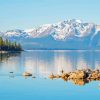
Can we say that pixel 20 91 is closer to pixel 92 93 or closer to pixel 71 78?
pixel 92 93

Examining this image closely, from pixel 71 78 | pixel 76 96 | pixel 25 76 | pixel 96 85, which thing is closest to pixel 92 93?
pixel 76 96

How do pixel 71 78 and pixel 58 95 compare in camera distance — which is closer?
pixel 58 95

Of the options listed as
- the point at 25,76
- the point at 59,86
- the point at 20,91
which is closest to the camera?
the point at 20,91

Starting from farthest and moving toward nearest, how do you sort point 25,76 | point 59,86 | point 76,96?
point 25,76
point 59,86
point 76,96

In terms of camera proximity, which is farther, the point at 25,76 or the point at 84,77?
the point at 25,76

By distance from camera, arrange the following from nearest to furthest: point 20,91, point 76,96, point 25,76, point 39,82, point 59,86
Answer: point 76,96, point 20,91, point 59,86, point 39,82, point 25,76

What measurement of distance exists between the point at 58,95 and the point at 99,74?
24850 mm

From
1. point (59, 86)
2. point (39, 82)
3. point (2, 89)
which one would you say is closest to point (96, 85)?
point (59, 86)

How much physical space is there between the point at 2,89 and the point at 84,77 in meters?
21.2

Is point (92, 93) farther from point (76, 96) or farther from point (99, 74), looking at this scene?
point (99, 74)

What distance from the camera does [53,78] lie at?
268 ft

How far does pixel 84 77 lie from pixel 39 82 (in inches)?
383

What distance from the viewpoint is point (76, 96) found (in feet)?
185

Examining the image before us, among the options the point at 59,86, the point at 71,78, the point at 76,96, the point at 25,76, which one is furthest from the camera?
the point at 25,76
